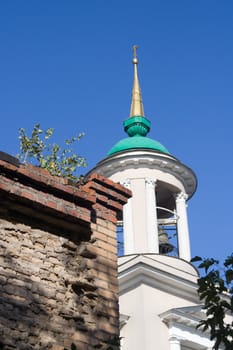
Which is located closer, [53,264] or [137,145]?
[53,264]

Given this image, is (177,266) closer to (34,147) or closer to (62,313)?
(34,147)

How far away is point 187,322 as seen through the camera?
18812 mm

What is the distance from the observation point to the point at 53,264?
6.64m

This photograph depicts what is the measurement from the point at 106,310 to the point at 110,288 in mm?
244

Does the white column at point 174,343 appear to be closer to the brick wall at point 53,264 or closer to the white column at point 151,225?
the white column at point 151,225

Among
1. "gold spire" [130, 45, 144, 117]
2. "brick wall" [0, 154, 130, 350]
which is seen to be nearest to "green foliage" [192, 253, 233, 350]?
"brick wall" [0, 154, 130, 350]

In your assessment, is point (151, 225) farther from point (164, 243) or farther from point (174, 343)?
point (174, 343)

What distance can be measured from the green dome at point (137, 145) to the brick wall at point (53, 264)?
15115 mm

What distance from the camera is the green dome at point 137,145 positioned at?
22.3 metres

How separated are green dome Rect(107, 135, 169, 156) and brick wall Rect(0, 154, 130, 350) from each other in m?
15.1

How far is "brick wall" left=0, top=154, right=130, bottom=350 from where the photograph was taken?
6191 millimetres

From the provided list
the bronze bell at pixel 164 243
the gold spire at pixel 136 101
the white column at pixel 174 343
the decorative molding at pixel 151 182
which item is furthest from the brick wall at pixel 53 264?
the gold spire at pixel 136 101

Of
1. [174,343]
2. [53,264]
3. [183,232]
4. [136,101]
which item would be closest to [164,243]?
[183,232]

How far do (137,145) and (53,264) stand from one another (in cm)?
1588
